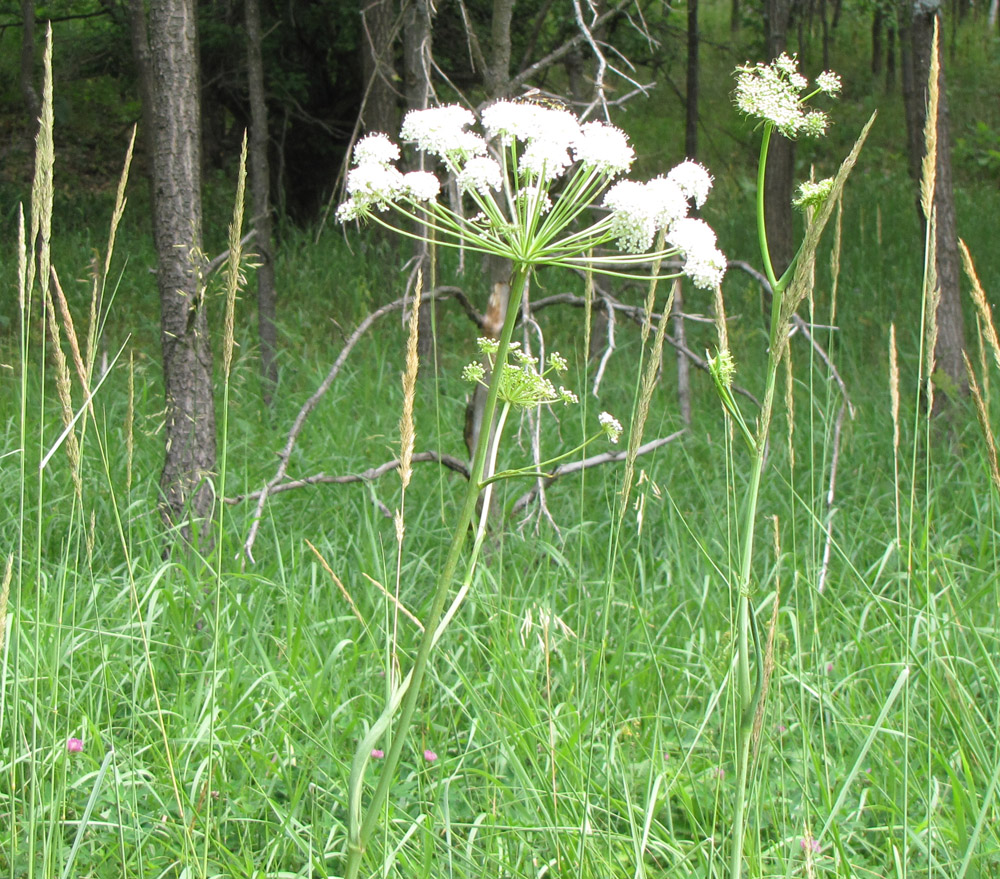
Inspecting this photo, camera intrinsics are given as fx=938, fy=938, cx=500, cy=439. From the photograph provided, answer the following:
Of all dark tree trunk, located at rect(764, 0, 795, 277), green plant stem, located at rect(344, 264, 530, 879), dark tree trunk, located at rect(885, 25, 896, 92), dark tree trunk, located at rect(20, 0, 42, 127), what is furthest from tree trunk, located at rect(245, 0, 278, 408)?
dark tree trunk, located at rect(885, 25, 896, 92)

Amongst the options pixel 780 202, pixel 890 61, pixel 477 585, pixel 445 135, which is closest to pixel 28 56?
pixel 780 202

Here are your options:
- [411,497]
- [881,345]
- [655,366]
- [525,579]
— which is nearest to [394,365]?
[411,497]

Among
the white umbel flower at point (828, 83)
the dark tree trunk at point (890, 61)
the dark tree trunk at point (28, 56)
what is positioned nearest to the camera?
the white umbel flower at point (828, 83)

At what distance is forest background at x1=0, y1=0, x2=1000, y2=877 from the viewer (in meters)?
1.79

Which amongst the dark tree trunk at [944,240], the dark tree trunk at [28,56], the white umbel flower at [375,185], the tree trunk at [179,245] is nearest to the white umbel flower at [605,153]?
the white umbel flower at [375,185]

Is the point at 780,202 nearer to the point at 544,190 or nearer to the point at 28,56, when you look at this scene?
the point at 28,56

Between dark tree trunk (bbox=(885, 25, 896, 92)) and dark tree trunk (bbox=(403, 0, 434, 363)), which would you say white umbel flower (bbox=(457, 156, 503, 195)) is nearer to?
dark tree trunk (bbox=(403, 0, 434, 363))

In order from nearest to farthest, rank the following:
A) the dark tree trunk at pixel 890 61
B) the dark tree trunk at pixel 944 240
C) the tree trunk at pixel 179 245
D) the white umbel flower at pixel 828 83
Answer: the white umbel flower at pixel 828 83 < the tree trunk at pixel 179 245 < the dark tree trunk at pixel 944 240 < the dark tree trunk at pixel 890 61

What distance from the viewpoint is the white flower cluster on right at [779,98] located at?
51.8 inches

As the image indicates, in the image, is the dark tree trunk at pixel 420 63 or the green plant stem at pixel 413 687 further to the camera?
the dark tree trunk at pixel 420 63

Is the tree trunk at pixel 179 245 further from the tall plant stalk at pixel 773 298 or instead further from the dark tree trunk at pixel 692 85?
the dark tree trunk at pixel 692 85

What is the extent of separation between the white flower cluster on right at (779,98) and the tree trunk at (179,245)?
2.60m

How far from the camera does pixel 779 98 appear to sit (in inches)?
52.9

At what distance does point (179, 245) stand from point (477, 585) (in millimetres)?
1797
